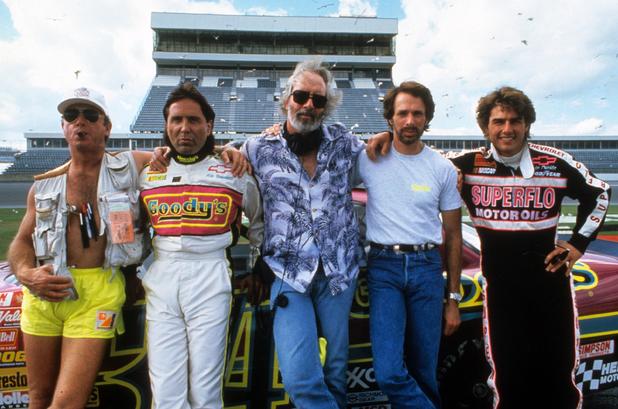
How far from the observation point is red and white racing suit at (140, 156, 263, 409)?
6.29ft

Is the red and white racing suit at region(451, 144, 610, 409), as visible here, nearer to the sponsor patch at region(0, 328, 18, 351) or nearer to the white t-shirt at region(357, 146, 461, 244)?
the white t-shirt at region(357, 146, 461, 244)

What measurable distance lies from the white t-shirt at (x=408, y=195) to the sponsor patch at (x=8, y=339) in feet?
5.47

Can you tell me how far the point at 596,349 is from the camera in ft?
8.21

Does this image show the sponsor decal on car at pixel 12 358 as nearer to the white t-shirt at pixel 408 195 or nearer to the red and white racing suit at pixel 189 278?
the red and white racing suit at pixel 189 278

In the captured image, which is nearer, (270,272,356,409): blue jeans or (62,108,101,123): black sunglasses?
(270,272,356,409): blue jeans

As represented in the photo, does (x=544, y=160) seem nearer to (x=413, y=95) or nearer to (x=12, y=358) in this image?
(x=413, y=95)

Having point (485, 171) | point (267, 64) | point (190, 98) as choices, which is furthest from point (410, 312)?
point (267, 64)

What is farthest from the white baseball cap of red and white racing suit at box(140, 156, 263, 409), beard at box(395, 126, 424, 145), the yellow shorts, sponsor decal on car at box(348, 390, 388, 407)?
sponsor decal on car at box(348, 390, 388, 407)

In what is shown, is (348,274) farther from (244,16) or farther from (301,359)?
(244,16)

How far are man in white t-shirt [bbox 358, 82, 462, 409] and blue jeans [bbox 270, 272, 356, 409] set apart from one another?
168 millimetres

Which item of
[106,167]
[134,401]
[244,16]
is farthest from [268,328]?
[244,16]

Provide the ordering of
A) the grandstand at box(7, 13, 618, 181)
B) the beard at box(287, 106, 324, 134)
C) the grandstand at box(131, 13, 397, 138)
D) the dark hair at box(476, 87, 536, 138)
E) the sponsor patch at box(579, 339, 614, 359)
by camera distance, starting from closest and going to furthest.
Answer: the beard at box(287, 106, 324, 134) → the dark hair at box(476, 87, 536, 138) → the sponsor patch at box(579, 339, 614, 359) → the grandstand at box(7, 13, 618, 181) → the grandstand at box(131, 13, 397, 138)

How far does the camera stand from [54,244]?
1975 millimetres

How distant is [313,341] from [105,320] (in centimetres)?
89
